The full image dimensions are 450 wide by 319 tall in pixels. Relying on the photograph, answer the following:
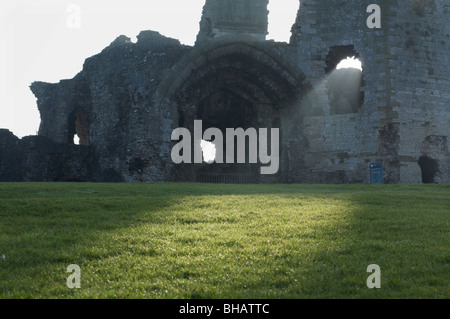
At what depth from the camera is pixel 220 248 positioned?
5.42m

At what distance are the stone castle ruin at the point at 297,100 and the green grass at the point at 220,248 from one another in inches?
349

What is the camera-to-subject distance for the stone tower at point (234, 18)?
21109 mm

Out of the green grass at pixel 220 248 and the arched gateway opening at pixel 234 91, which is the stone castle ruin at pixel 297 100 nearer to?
the arched gateway opening at pixel 234 91

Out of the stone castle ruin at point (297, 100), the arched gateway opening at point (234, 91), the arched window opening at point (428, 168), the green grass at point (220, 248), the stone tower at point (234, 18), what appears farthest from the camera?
the stone tower at point (234, 18)

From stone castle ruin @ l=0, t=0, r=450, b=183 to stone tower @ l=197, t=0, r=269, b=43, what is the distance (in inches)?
99.6

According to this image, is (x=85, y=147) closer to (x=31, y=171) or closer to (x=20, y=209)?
(x=31, y=171)

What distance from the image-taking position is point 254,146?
20.8 meters

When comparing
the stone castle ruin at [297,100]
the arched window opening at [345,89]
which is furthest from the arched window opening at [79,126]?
the arched window opening at [345,89]

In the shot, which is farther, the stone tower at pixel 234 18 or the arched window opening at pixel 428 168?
the stone tower at pixel 234 18

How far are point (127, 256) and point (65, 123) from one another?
18.7 meters

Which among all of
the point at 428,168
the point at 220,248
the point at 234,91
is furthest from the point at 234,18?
the point at 220,248

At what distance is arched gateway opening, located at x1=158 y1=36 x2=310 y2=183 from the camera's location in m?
18.5

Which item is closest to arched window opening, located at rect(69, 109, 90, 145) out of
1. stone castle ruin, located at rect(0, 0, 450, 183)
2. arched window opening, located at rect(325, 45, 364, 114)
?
stone castle ruin, located at rect(0, 0, 450, 183)
